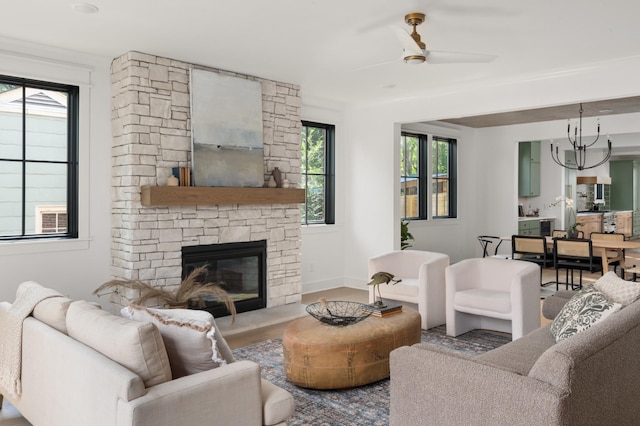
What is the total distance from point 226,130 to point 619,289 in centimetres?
384

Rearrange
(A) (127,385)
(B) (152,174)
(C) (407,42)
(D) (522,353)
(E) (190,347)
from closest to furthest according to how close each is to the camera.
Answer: (A) (127,385)
(E) (190,347)
(D) (522,353)
(C) (407,42)
(B) (152,174)

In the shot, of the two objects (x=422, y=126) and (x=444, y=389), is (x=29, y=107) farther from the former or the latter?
(x=422, y=126)

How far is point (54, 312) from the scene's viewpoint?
8.46 feet

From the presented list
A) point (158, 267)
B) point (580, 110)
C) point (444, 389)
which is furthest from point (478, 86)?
point (444, 389)

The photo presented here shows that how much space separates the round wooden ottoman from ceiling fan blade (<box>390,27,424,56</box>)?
78.8 inches

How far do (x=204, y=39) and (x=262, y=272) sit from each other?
265 centimetres

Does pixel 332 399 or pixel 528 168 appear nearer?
pixel 332 399

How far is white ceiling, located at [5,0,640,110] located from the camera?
3.58 meters

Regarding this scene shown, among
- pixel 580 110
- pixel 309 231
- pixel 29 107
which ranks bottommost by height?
pixel 309 231

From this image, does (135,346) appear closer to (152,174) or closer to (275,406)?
(275,406)

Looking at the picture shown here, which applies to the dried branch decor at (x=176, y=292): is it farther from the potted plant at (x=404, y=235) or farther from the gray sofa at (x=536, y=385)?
the potted plant at (x=404, y=235)

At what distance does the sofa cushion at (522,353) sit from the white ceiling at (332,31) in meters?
2.26

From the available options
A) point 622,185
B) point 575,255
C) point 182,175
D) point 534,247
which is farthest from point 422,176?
point 622,185

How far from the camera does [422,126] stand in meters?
8.26
